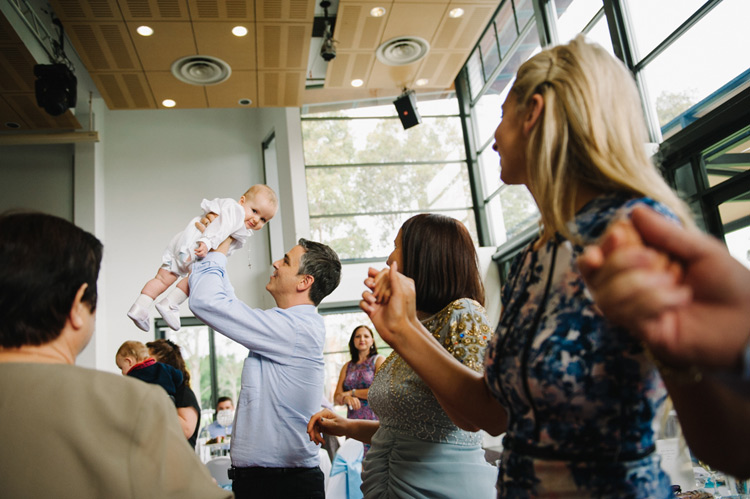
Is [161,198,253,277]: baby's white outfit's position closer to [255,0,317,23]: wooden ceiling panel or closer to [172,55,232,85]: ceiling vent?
[255,0,317,23]: wooden ceiling panel

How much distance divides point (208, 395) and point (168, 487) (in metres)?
9.22

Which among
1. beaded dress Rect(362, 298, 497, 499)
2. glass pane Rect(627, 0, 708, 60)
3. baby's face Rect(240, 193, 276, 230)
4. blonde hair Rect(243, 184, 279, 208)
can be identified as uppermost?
glass pane Rect(627, 0, 708, 60)

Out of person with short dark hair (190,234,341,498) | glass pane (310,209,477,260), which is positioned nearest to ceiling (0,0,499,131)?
glass pane (310,209,477,260)

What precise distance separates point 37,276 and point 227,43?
575 cm

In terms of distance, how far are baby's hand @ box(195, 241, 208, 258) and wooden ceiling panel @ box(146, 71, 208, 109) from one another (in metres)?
5.19

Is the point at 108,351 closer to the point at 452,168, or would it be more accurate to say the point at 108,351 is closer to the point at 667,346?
the point at 452,168

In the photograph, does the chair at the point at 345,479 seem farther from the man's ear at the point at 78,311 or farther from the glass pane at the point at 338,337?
the glass pane at the point at 338,337

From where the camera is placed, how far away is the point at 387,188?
937 cm

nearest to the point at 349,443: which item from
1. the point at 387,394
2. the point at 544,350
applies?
the point at 387,394

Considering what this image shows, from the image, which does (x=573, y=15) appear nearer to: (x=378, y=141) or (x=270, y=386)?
(x=378, y=141)

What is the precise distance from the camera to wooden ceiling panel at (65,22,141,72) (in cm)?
569

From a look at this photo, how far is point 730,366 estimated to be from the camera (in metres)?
0.48

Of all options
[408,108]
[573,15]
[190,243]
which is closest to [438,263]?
[190,243]

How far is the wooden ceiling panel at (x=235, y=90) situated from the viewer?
268 inches
